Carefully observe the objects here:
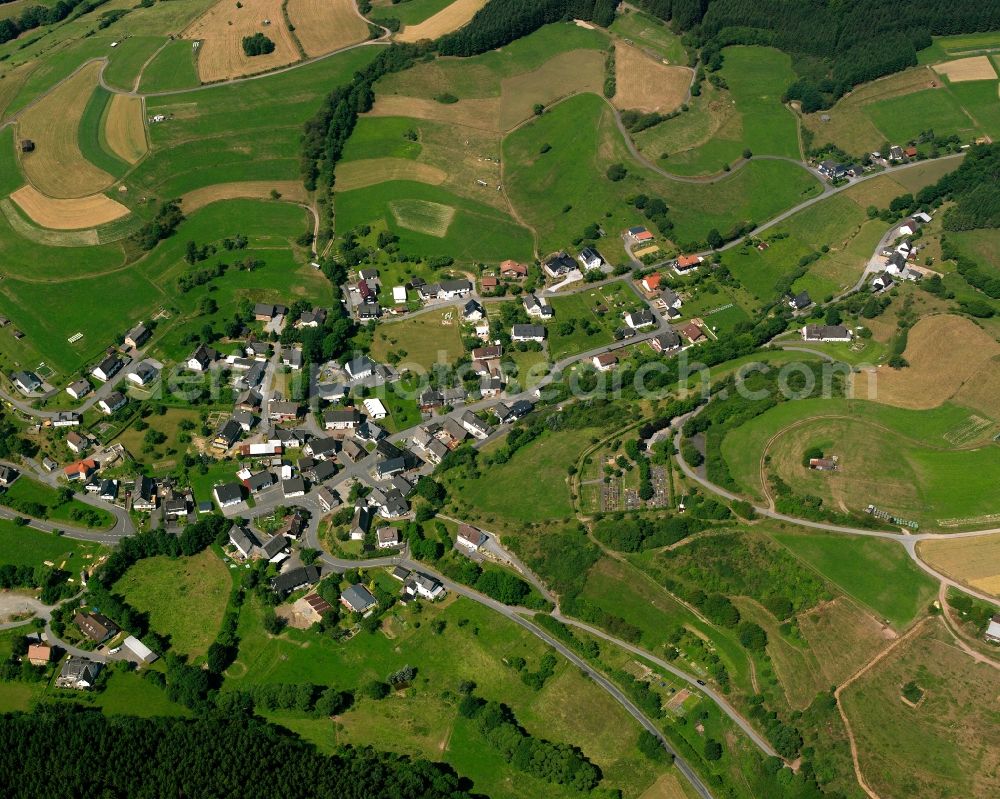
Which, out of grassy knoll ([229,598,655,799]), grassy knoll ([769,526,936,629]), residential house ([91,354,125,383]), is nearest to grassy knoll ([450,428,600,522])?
grassy knoll ([229,598,655,799])

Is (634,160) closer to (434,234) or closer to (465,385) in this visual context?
(434,234)

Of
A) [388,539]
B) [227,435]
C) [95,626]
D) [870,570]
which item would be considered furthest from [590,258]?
[95,626]

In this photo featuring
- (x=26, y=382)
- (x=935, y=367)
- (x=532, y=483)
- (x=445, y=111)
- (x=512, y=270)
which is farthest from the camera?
(x=445, y=111)

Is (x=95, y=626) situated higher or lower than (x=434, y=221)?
lower

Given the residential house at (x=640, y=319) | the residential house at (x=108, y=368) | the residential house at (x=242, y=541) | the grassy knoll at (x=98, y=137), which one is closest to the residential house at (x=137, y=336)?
the residential house at (x=108, y=368)

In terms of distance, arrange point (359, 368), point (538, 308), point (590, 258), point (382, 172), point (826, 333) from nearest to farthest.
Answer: point (359, 368), point (826, 333), point (538, 308), point (590, 258), point (382, 172)

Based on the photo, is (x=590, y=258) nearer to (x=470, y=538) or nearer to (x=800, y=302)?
(x=800, y=302)

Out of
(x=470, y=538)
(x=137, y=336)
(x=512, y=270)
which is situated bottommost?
(x=470, y=538)

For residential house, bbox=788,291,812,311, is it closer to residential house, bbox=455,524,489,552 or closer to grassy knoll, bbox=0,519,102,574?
residential house, bbox=455,524,489,552
